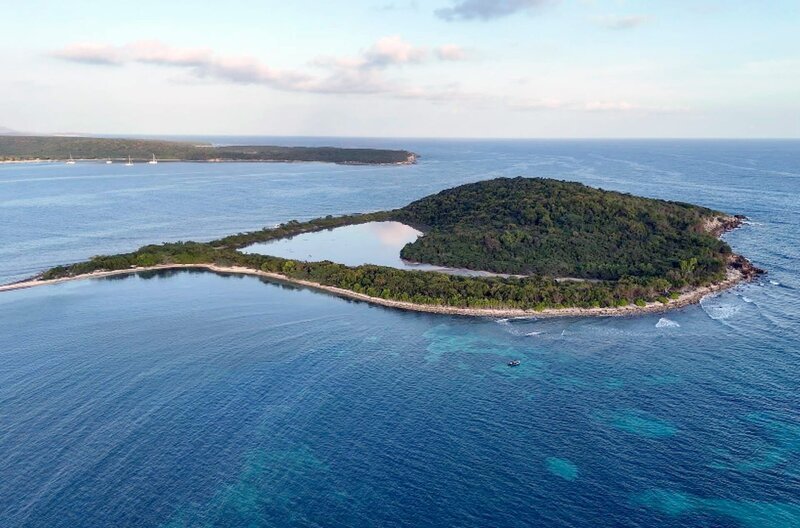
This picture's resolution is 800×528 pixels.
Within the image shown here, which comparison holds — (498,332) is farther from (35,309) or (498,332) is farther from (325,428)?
(35,309)

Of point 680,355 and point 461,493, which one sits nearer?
point 461,493

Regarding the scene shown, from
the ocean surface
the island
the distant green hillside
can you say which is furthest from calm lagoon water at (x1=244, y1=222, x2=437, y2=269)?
the ocean surface

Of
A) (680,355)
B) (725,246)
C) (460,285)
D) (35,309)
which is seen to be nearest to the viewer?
(680,355)

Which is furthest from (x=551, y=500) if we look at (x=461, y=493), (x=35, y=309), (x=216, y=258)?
(x=216, y=258)

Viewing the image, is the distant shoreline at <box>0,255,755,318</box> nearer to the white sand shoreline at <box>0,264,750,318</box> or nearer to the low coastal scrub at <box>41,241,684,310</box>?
the white sand shoreline at <box>0,264,750,318</box>

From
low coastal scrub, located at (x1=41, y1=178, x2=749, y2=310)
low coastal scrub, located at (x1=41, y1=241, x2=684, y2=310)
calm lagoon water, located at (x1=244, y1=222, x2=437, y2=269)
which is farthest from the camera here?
calm lagoon water, located at (x1=244, y1=222, x2=437, y2=269)

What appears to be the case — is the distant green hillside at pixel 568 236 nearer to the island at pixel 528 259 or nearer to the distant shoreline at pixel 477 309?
the island at pixel 528 259
